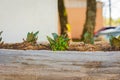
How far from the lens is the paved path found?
367 centimetres

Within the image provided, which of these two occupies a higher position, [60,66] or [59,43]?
[59,43]

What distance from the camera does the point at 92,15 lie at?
11.2m

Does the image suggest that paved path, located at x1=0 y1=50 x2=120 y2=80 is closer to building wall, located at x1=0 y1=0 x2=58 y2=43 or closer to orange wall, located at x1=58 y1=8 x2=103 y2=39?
building wall, located at x1=0 y1=0 x2=58 y2=43

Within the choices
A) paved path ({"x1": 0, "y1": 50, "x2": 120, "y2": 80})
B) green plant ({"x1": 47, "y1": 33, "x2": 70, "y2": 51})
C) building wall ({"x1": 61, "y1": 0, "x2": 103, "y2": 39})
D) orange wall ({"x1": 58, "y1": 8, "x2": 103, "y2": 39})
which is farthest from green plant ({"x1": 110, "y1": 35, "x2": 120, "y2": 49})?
orange wall ({"x1": 58, "y1": 8, "x2": 103, "y2": 39})

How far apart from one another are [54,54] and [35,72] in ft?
0.83

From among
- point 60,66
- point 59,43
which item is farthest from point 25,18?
point 60,66

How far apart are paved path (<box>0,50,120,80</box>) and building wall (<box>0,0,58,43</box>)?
282cm

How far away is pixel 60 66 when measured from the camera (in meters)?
3.71

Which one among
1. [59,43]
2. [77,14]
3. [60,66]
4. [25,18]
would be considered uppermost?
[77,14]

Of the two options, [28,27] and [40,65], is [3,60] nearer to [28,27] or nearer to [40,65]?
[40,65]

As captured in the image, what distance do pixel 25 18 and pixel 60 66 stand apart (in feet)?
10.9

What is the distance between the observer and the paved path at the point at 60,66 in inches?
144

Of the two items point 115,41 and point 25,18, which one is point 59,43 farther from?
point 25,18

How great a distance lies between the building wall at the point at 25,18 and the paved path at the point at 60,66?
2.82 meters
